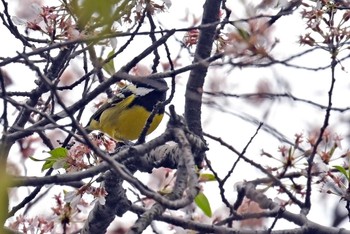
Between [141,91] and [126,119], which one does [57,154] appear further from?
[126,119]

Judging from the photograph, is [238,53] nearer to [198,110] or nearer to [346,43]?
[346,43]

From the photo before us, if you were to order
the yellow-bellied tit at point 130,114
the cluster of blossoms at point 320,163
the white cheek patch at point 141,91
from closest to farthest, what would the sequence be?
the cluster of blossoms at point 320,163, the white cheek patch at point 141,91, the yellow-bellied tit at point 130,114

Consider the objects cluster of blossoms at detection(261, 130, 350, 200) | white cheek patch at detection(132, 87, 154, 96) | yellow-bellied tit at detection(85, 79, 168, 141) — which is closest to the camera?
cluster of blossoms at detection(261, 130, 350, 200)

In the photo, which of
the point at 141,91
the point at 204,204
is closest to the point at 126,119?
the point at 141,91

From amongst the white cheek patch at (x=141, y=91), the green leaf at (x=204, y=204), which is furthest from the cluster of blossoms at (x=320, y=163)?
the white cheek patch at (x=141, y=91)

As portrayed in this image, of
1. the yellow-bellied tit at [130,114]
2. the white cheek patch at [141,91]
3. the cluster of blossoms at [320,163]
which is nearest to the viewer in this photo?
the cluster of blossoms at [320,163]

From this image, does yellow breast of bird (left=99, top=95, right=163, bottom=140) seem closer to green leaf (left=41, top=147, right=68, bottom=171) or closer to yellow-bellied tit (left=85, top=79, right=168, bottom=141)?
yellow-bellied tit (left=85, top=79, right=168, bottom=141)

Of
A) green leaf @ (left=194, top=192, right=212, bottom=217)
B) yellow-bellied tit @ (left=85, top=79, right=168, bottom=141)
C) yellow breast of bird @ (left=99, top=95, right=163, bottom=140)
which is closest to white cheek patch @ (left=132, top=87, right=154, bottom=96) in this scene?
yellow-bellied tit @ (left=85, top=79, right=168, bottom=141)

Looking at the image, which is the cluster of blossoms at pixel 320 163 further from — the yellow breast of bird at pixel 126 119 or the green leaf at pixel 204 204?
the yellow breast of bird at pixel 126 119

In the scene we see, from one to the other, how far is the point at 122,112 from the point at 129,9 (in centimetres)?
214

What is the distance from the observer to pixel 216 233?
2273mm

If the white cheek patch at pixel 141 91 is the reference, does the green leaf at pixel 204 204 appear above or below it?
below

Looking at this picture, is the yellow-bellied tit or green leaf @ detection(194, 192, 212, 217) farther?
the yellow-bellied tit

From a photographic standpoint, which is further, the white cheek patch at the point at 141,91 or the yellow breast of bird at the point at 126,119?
the yellow breast of bird at the point at 126,119
